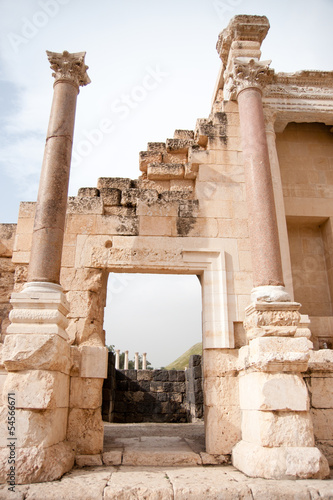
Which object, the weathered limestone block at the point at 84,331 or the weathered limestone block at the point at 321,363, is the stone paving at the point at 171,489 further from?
the weathered limestone block at the point at 84,331

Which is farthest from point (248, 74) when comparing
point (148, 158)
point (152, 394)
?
point (152, 394)

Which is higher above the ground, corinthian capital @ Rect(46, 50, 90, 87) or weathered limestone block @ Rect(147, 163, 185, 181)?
corinthian capital @ Rect(46, 50, 90, 87)

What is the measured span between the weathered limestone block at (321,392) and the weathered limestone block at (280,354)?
1064 millimetres

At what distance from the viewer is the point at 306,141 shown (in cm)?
982

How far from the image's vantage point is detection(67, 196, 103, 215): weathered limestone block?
7.61 meters

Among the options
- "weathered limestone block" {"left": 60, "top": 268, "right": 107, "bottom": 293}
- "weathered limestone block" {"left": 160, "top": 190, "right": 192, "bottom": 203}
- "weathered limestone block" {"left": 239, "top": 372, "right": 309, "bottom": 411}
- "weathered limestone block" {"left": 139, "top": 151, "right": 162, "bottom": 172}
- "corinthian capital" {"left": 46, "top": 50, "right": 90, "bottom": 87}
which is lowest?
"weathered limestone block" {"left": 239, "top": 372, "right": 309, "bottom": 411}

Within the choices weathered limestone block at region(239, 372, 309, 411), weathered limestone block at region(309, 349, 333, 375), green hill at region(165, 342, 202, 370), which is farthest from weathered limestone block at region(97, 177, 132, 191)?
green hill at region(165, 342, 202, 370)

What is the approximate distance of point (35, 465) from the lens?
4.91m

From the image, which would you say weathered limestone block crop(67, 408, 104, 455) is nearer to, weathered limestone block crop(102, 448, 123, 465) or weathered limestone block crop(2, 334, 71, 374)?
weathered limestone block crop(102, 448, 123, 465)

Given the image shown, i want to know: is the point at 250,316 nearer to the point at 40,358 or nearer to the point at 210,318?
the point at 210,318

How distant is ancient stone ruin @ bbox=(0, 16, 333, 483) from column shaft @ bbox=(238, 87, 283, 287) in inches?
0.9

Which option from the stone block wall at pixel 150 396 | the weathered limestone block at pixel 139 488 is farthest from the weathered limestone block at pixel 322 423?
the stone block wall at pixel 150 396

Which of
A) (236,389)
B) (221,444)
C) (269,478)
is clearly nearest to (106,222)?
(236,389)

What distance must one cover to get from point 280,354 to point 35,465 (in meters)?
3.45
